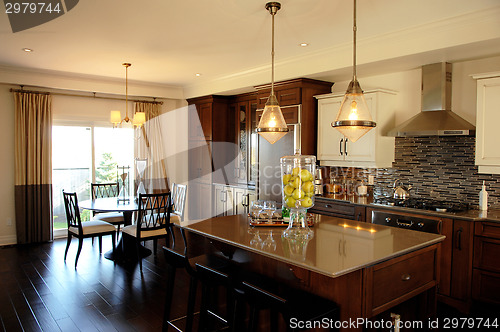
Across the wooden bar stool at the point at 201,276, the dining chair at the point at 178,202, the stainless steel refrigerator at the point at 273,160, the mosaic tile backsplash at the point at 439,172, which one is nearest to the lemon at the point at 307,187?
the wooden bar stool at the point at 201,276

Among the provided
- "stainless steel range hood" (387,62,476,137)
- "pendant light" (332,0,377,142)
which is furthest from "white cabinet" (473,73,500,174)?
"pendant light" (332,0,377,142)

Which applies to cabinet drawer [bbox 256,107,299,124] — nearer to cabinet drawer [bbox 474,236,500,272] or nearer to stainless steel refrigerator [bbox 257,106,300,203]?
stainless steel refrigerator [bbox 257,106,300,203]

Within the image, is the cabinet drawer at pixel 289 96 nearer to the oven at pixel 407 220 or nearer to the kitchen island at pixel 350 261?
the oven at pixel 407 220

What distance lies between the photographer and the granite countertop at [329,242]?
199 centimetres

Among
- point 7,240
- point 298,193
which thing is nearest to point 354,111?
point 298,193

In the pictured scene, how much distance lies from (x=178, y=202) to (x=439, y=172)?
11.5 ft

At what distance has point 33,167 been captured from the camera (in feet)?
19.2

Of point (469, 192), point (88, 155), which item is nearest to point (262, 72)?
point (469, 192)

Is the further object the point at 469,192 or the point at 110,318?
the point at 469,192

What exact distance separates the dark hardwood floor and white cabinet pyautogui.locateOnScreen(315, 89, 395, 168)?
1720mm

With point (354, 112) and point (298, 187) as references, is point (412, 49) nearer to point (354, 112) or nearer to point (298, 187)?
point (354, 112)

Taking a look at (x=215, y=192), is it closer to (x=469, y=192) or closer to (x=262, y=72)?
(x=262, y=72)

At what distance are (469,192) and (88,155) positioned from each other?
5742 millimetres

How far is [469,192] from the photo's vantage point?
12.6 feet
